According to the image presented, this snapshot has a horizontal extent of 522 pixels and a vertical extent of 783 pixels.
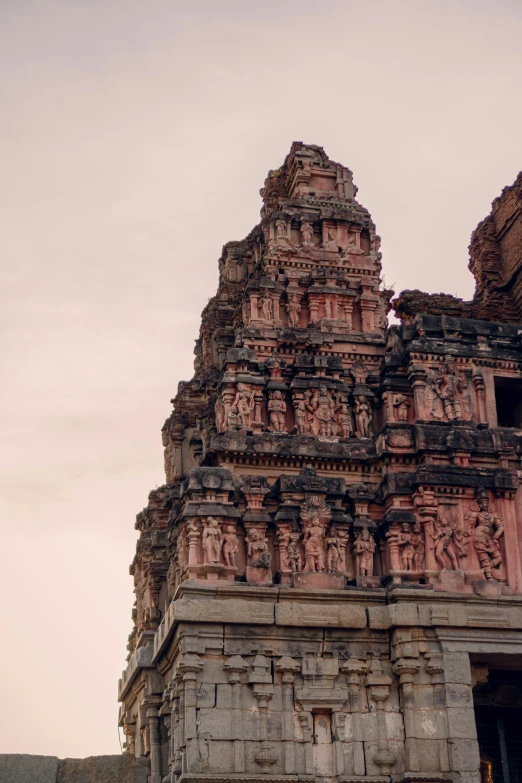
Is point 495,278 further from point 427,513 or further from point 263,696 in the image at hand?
point 263,696

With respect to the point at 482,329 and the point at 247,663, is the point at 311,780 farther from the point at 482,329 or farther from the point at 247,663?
the point at 482,329

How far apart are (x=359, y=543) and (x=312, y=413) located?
9.49 ft

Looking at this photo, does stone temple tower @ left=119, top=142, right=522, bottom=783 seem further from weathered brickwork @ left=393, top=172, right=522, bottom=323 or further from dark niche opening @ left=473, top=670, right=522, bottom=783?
weathered brickwork @ left=393, top=172, right=522, bottom=323

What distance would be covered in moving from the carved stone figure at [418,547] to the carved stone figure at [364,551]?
77 cm

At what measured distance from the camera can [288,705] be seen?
63.8ft

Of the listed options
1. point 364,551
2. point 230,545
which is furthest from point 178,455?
point 364,551

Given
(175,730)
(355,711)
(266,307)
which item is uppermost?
(266,307)

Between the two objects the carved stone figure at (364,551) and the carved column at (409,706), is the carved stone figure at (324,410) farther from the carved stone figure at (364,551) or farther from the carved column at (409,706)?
the carved column at (409,706)

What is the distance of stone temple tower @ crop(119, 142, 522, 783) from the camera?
19328 millimetres

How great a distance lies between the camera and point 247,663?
19547mm

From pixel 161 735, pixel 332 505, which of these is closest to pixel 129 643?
pixel 161 735

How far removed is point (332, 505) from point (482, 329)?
4926 mm

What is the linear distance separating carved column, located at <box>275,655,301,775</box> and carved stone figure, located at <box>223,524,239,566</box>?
1.99 meters

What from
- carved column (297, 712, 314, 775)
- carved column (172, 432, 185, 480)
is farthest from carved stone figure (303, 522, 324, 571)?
carved column (172, 432, 185, 480)
